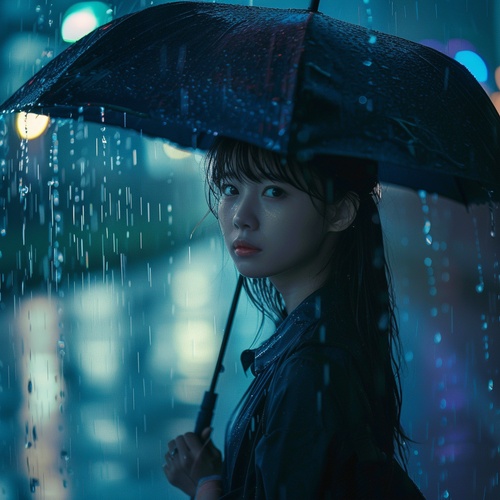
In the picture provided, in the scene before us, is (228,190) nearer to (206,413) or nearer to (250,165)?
(250,165)

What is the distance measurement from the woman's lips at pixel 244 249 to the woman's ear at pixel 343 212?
169 millimetres

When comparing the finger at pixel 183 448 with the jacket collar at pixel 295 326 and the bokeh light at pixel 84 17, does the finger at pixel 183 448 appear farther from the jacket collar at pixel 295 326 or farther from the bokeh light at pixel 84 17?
the bokeh light at pixel 84 17

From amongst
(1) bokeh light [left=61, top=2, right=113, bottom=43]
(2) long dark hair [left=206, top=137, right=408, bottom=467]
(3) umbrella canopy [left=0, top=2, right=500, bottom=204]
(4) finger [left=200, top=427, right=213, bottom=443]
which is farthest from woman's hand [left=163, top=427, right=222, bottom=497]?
(1) bokeh light [left=61, top=2, right=113, bottom=43]

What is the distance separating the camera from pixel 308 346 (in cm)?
136

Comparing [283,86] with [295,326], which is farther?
[295,326]

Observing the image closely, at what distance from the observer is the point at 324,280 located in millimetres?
1545

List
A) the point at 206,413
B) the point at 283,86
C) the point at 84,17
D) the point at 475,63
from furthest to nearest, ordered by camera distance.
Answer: the point at 84,17 < the point at 475,63 < the point at 206,413 < the point at 283,86

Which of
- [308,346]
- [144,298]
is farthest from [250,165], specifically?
[144,298]

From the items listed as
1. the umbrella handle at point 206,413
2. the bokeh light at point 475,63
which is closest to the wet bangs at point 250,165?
the umbrella handle at point 206,413

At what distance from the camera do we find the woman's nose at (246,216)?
57.9 inches

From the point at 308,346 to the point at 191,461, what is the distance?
1.46 feet

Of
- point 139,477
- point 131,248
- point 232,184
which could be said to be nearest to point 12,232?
point 131,248

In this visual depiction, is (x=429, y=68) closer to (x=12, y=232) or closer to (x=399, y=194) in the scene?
(x=399, y=194)

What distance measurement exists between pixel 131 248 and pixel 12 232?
50.4 inches
